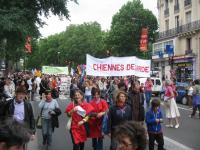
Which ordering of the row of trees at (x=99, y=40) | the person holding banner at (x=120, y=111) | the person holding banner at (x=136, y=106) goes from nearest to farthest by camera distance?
1. the person holding banner at (x=120, y=111)
2. the person holding banner at (x=136, y=106)
3. the row of trees at (x=99, y=40)

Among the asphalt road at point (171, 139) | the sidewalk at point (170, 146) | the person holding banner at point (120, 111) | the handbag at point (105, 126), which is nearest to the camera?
the person holding banner at point (120, 111)

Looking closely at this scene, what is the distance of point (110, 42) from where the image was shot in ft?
233

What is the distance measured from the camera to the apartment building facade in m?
54.3

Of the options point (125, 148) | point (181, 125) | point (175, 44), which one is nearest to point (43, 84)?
point (181, 125)

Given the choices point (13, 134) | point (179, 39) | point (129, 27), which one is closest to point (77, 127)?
point (13, 134)

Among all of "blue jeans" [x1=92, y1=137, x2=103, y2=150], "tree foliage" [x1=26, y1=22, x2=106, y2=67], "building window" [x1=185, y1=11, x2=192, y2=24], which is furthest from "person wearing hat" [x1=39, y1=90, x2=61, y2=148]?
"tree foliage" [x1=26, y1=22, x2=106, y2=67]

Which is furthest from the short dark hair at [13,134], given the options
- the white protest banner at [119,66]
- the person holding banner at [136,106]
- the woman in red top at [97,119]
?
the white protest banner at [119,66]

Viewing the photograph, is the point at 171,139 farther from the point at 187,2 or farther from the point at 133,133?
the point at 187,2

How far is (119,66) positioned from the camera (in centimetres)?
1850

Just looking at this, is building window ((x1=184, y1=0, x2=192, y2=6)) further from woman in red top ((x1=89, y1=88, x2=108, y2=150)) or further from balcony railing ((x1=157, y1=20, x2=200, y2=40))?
woman in red top ((x1=89, y1=88, x2=108, y2=150))

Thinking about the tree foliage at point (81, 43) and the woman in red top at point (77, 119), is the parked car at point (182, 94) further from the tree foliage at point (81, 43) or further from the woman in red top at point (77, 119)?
the tree foliage at point (81, 43)

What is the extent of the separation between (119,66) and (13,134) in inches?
629

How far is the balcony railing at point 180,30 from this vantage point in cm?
5462

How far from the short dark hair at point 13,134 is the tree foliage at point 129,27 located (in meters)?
65.3
